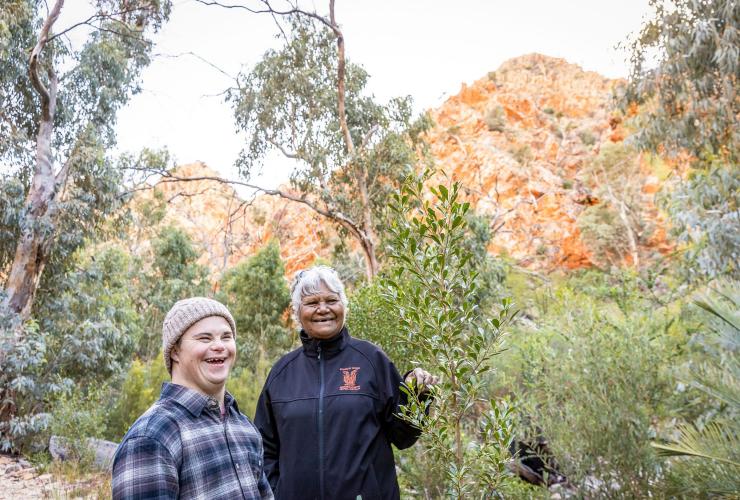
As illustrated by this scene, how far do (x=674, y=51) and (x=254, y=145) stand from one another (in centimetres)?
780

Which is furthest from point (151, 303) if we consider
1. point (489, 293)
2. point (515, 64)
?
point (515, 64)

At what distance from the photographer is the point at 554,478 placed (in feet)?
16.9

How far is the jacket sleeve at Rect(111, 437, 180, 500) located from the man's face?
0.67 feet

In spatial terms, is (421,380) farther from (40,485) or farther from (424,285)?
(40,485)

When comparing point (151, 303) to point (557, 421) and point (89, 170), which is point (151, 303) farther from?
point (557, 421)

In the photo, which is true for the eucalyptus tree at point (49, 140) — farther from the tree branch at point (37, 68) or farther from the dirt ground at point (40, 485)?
the dirt ground at point (40, 485)

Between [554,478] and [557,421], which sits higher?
[557,421]

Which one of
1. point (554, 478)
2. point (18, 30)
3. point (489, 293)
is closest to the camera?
point (554, 478)

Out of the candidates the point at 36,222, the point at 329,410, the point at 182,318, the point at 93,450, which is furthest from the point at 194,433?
the point at 36,222

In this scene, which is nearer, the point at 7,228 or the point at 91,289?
the point at 7,228

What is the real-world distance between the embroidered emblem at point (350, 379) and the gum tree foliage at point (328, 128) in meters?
8.94

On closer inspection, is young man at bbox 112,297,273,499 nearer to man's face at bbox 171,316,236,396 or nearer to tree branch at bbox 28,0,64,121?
man's face at bbox 171,316,236,396

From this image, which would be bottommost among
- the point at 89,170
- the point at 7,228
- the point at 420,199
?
the point at 420,199

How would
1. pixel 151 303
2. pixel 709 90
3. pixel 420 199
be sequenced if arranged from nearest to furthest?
pixel 420 199 < pixel 709 90 < pixel 151 303
